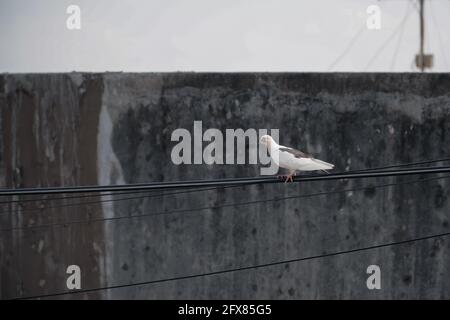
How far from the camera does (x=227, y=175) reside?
7.38 meters

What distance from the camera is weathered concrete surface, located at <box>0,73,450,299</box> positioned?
7254 mm

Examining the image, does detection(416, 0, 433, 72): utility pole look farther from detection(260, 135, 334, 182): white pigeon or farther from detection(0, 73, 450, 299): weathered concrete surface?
detection(260, 135, 334, 182): white pigeon

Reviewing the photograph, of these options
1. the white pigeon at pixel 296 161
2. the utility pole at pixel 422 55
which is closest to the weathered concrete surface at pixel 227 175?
the utility pole at pixel 422 55

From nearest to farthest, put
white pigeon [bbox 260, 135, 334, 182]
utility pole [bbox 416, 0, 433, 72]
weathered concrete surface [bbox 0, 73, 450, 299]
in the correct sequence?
white pigeon [bbox 260, 135, 334, 182] → weathered concrete surface [bbox 0, 73, 450, 299] → utility pole [bbox 416, 0, 433, 72]

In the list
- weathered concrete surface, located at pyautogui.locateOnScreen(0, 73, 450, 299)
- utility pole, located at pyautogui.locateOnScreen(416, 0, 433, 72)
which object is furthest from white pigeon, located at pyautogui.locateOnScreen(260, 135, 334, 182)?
utility pole, located at pyautogui.locateOnScreen(416, 0, 433, 72)

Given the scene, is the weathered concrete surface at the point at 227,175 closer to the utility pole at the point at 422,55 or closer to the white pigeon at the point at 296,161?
the utility pole at the point at 422,55

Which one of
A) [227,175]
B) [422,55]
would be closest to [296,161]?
[227,175]

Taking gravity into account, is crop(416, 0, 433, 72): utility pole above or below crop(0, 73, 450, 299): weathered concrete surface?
above

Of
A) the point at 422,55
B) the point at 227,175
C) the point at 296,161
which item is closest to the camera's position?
the point at 296,161

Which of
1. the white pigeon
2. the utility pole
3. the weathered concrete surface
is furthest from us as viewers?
the utility pole

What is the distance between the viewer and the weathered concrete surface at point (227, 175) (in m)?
7.25

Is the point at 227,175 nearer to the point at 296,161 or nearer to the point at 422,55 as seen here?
the point at 296,161

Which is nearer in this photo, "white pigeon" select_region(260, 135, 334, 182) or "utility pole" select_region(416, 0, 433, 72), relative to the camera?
"white pigeon" select_region(260, 135, 334, 182)

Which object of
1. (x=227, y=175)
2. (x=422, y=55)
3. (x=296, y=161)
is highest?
(x=422, y=55)
